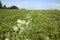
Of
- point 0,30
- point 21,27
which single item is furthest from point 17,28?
point 0,30

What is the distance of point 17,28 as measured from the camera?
129 centimetres

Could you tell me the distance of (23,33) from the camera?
1.24 metres

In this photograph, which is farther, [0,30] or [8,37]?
[0,30]

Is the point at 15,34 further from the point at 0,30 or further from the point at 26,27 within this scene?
the point at 0,30

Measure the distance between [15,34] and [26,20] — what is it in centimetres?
14

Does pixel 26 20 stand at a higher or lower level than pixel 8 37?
higher

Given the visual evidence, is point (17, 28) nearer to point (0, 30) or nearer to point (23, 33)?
point (23, 33)

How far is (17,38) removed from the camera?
4.03 feet

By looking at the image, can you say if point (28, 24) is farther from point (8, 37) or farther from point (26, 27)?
point (8, 37)

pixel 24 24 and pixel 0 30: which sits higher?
pixel 24 24

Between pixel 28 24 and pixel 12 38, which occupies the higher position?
pixel 28 24

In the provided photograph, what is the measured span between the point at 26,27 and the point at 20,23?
58 millimetres

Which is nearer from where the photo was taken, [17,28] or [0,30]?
[17,28]

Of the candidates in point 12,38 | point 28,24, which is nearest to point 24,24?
point 28,24
